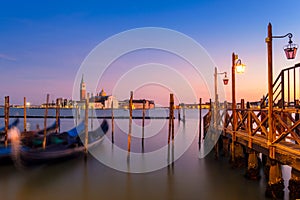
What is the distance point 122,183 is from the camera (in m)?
7.39

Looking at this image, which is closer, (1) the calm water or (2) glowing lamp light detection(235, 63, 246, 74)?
(1) the calm water

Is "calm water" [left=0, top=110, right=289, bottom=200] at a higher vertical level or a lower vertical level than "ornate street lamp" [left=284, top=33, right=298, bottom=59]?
lower

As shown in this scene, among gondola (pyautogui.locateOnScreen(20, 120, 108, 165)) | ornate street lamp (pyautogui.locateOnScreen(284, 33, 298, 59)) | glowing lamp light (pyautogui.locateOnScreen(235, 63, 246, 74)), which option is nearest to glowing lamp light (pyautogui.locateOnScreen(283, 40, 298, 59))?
ornate street lamp (pyautogui.locateOnScreen(284, 33, 298, 59))

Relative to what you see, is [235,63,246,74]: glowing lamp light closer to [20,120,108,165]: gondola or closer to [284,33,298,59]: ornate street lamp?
[284,33,298,59]: ornate street lamp

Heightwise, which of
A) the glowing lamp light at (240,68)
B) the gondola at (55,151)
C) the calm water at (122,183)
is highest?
the glowing lamp light at (240,68)

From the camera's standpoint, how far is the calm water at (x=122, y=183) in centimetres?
634

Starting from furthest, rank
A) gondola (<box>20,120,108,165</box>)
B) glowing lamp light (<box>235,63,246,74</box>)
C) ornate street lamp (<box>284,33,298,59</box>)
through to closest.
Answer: gondola (<box>20,120,108,165</box>) → glowing lamp light (<box>235,63,246,74</box>) → ornate street lamp (<box>284,33,298,59</box>)

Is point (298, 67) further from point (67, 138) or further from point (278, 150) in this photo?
point (67, 138)

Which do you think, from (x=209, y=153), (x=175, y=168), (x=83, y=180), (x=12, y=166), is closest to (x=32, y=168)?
(x=12, y=166)

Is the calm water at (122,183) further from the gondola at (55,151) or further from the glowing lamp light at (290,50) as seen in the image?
the glowing lamp light at (290,50)

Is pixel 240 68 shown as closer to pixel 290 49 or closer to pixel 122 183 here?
pixel 290 49

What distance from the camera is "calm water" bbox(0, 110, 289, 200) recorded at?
20.8 ft

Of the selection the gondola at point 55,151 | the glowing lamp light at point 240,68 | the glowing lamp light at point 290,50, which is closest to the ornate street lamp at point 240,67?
the glowing lamp light at point 240,68

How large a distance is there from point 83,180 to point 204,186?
11.7ft
